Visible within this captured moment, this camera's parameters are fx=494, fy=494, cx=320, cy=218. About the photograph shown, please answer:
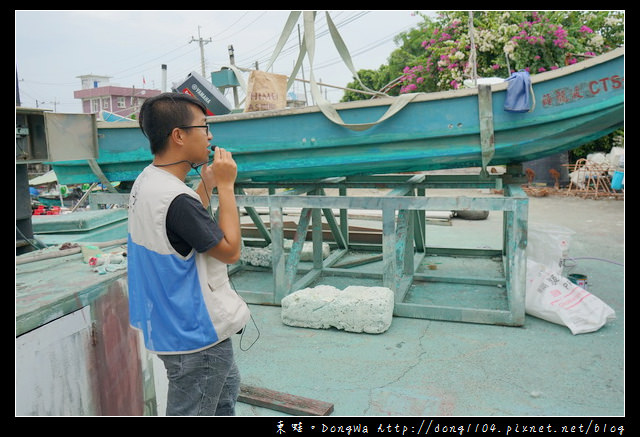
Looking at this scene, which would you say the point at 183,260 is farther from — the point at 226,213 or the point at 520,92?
the point at 520,92

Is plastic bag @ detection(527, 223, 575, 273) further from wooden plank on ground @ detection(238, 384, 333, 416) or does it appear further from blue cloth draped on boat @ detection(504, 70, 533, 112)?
wooden plank on ground @ detection(238, 384, 333, 416)

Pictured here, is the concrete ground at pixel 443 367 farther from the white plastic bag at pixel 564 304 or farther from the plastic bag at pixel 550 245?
the plastic bag at pixel 550 245

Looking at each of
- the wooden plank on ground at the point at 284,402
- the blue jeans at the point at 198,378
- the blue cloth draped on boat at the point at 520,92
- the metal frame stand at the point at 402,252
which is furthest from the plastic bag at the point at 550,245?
the blue jeans at the point at 198,378

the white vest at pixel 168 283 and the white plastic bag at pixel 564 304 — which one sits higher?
the white vest at pixel 168 283

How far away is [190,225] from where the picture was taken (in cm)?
155

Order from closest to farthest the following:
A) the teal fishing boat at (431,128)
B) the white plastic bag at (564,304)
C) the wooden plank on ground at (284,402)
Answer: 1. the wooden plank on ground at (284,402)
2. the white plastic bag at (564,304)
3. the teal fishing boat at (431,128)

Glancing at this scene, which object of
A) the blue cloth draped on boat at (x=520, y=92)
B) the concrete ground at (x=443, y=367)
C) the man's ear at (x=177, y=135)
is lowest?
the concrete ground at (x=443, y=367)

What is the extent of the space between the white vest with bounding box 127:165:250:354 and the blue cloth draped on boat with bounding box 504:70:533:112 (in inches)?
139

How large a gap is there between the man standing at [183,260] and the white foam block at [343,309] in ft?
7.70

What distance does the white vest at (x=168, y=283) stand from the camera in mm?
1585

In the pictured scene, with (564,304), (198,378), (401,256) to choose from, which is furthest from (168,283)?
(564,304)

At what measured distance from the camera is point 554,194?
12.7 metres

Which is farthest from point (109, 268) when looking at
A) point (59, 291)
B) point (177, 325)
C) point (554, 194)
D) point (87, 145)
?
point (554, 194)

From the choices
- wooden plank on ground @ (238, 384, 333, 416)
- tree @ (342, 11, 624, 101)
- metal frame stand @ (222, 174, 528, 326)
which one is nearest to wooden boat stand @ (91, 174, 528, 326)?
metal frame stand @ (222, 174, 528, 326)
